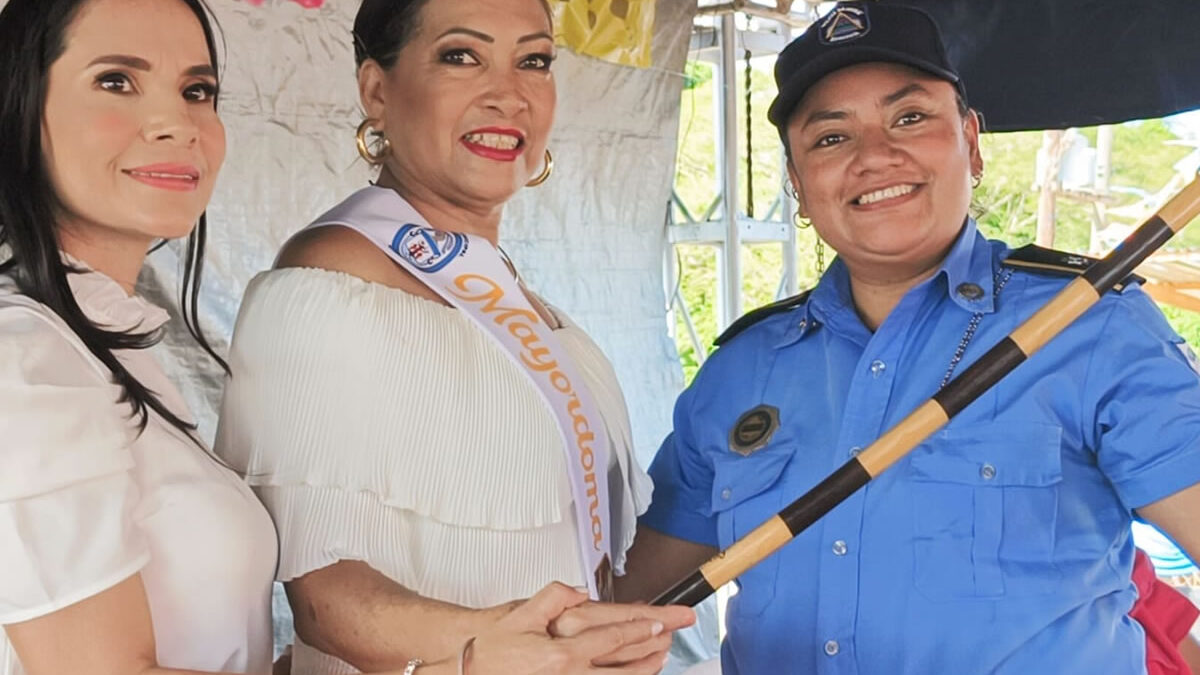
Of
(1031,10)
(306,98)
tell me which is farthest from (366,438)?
(1031,10)

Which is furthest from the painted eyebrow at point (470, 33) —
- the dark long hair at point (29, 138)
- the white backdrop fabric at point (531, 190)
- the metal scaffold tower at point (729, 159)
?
the metal scaffold tower at point (729, 159)

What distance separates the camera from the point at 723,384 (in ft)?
6.86

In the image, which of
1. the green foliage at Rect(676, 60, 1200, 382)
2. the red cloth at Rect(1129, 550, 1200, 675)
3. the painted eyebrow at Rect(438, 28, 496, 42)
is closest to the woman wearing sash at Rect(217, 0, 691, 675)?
the painted eyebrow at Rect(438, 28, 496, 42)

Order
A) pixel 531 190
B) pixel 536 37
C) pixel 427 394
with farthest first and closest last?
pixel 531 190 < pixel 536 37 < pixel 427 394

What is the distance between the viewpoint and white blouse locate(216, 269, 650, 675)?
4.66 ft

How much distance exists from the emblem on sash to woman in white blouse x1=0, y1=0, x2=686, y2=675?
24cm

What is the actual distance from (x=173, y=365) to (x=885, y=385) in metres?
1.61

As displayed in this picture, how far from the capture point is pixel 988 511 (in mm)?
1759

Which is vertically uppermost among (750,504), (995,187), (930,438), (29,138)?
(29,138)

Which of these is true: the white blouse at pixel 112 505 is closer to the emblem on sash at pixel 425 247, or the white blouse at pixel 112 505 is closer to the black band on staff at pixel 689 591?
the emblem on sash at pixel 425 247

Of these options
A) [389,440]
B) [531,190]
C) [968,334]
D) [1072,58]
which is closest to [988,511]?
[968,334]

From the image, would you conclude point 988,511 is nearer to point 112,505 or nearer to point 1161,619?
point 1161,619

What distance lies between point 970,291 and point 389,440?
0.91 metres

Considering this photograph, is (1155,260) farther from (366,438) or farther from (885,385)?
(366,438)
